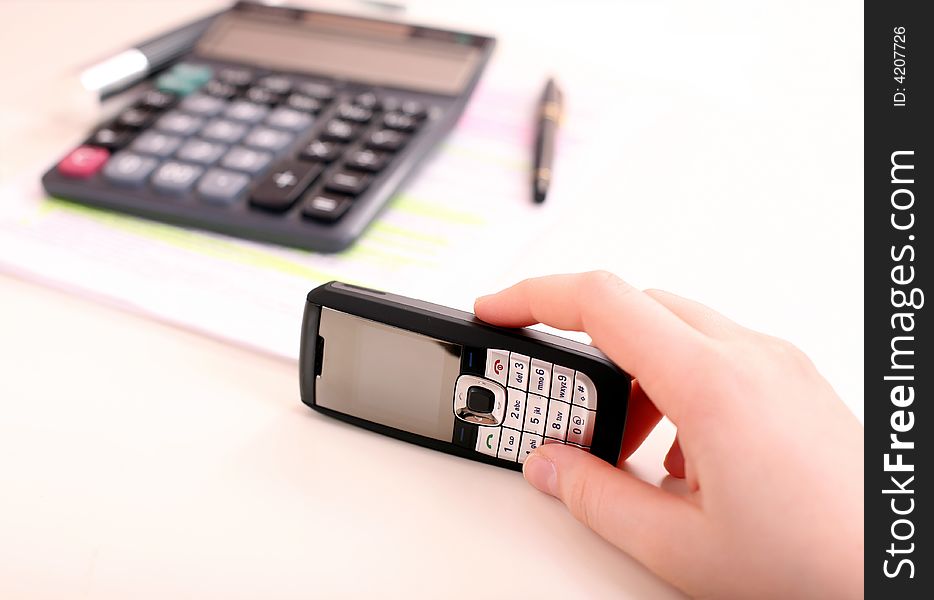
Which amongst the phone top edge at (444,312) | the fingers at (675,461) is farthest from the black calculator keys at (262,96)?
the fingers at (675,461)

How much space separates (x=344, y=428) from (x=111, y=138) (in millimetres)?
297

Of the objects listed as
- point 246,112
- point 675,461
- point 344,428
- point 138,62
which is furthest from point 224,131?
point 675,461

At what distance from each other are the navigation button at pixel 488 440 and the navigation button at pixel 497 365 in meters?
0.02

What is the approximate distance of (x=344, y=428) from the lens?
0.41m

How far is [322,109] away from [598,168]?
192 mm

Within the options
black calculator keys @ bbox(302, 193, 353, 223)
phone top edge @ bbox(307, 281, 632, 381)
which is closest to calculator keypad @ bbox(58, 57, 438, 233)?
black calculator keys @ bbox(302, 193, 353, 223)

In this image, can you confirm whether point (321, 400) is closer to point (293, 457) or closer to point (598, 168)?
point (293, 457)

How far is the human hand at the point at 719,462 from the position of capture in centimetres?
31

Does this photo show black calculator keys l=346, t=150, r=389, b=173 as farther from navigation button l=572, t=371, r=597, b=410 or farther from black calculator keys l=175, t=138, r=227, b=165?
navigation button l=572, t=371, r=597, b=410

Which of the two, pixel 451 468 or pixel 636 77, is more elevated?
pixel 636 77

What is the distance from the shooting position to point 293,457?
0.39 m

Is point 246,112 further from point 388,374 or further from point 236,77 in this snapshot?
point 388,374

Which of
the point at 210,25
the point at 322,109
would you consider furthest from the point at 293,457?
the point at 210,25

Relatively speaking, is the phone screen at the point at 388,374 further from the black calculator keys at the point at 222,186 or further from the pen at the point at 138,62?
the pen at the point at 138,62
